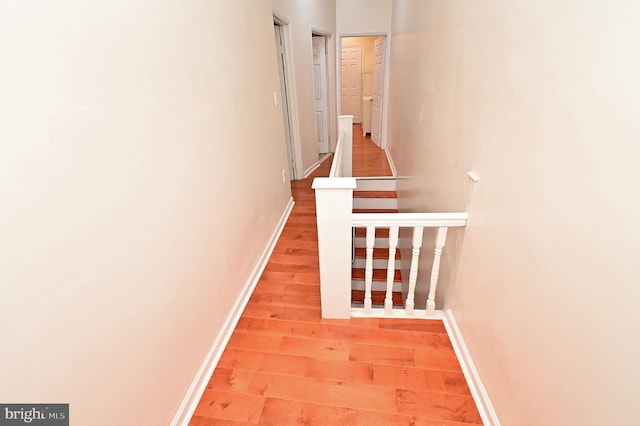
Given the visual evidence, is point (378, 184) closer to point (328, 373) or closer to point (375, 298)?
point (375, 298)

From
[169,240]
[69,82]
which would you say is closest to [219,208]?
[169,240]

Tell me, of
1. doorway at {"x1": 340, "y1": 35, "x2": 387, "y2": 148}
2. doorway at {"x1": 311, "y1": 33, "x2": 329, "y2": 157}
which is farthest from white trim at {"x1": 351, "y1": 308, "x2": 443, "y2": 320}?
doorway at {"x1": 340, "y1": 35, "x2": 387, "y2": 148}

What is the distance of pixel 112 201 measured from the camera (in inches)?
36.8

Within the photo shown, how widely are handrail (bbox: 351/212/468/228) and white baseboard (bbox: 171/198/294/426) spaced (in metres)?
0.95

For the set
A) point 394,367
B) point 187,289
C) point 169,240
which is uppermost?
point 169,240

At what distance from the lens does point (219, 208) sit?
166 cm

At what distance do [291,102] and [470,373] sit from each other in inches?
130

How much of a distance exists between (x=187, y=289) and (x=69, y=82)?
913 millimetres

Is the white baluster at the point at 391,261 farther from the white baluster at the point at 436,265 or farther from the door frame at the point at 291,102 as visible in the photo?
the door frame at the point at 291,102

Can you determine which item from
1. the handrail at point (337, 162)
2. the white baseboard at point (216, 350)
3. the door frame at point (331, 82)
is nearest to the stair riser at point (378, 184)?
the handrail at point (337, 162)

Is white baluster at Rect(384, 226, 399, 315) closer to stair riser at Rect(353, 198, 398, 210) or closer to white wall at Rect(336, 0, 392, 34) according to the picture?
stair riser at Rect(353, 198, 398, 210)

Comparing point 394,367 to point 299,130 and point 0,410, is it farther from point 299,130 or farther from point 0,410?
point 299,130

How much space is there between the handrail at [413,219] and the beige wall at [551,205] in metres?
0.09

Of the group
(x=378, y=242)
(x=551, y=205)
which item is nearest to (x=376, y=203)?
(x=378, y=242)
